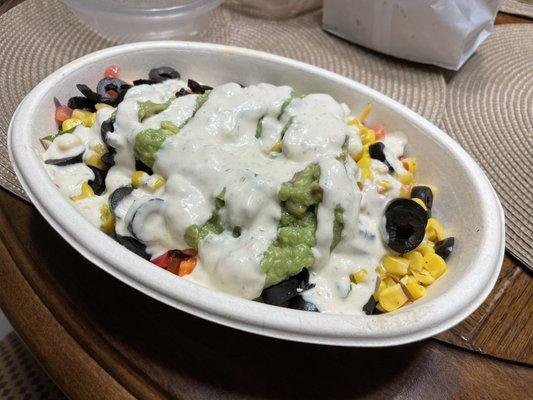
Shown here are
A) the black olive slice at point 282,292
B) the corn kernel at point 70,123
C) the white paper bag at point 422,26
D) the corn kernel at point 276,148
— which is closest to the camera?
the black olive slice at point 282,292

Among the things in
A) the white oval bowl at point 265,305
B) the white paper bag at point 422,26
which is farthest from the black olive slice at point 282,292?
the white paper bag at point 422,26

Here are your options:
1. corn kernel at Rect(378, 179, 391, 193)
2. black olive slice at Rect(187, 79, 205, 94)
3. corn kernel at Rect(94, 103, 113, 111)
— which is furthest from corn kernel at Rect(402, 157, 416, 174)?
corn kernel at Rect(94, 103, 113, 111)

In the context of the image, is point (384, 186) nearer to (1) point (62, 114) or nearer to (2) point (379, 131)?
(2) point (379, 131)

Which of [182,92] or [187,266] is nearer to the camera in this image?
[187,266]

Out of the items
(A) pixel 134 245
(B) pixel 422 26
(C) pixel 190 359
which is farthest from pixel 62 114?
(B) pixel 422 26

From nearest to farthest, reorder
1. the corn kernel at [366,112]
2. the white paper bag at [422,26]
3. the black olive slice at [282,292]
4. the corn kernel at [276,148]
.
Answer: the black olive slice at [282,292] → the corn kernel at [276,148] → the corn kernel at [366,112] → the white paper bag at [422,26]

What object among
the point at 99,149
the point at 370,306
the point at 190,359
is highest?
the point at 99,149

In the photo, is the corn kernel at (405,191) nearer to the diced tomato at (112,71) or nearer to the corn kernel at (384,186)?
the corn kernel at (384,186)

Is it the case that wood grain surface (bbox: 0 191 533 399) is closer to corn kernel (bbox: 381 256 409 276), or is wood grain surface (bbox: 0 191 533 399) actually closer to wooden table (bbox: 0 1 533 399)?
wooden table (bbox: 0 1 533 399)
